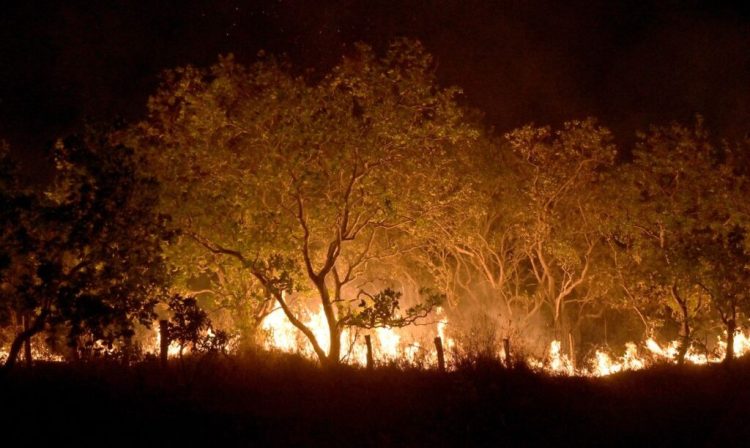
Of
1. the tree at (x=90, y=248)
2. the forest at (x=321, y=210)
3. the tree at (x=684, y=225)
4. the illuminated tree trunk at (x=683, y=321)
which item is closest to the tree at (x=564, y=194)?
the forest at (x=321, y=210)

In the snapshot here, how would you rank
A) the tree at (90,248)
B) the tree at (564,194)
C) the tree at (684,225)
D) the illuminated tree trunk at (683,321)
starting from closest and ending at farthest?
the tree at (90,248), the tree at (684,225), the illuminated tree trunk at (683,321), the tree at (564,194)

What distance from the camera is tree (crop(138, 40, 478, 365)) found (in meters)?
15.2

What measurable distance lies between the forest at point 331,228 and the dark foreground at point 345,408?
0.13 meters

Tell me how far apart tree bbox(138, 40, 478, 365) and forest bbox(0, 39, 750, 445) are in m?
0.06

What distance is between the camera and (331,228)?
57.8ft

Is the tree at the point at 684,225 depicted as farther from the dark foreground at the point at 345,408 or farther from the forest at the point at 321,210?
the dark foreground at the point at 345,408

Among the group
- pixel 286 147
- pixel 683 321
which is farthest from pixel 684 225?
pixel 286 147

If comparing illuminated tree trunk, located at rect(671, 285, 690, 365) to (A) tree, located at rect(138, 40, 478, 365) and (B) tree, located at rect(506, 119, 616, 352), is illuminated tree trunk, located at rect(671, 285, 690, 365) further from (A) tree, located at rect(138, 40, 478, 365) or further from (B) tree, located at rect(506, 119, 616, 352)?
(A) tree, located at rect(138, 40, 478, 365)

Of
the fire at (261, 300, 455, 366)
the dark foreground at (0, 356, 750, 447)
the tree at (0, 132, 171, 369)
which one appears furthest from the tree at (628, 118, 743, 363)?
the tree at (0, 132, 171, 369)

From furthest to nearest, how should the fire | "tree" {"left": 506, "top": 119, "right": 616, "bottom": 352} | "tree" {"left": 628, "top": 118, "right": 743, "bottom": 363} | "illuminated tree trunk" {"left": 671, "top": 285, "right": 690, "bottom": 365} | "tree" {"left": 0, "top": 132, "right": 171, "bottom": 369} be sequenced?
"tree" {"left": 506, "top": 119, "right": 616, "bottom": 352}, "illuminated tree trunk" {"left": 671, "top": 285, "right": 690, "bottom": 365}, "tree" {"left": 628, "top": 118, "right": 743, "bottom": 363}, the fire, "tree" {"left": 0, "top": 132, "right": 171, "bottom": 369}

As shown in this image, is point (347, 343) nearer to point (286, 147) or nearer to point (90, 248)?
point (286, 147)

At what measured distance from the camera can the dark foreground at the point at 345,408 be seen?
9.20m

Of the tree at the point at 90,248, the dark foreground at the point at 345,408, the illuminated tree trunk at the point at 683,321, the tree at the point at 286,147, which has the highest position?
the tree at the point at 286,147

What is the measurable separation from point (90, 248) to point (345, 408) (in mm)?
5156
